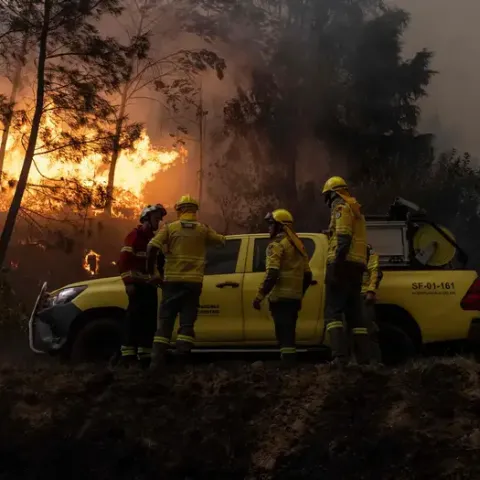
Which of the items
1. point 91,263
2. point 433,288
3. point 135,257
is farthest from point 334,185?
point 91,263

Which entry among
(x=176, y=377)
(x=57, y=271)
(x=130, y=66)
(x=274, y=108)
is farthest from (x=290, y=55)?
(x=176, y=377)

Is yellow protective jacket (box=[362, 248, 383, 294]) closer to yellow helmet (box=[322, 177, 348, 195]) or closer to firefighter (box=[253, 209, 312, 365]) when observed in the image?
firefighter (box=[253, 209, 312, 365])

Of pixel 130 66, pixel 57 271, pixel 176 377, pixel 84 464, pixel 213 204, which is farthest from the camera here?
pixel 213 204

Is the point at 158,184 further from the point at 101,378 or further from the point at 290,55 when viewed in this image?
the point at 101,378

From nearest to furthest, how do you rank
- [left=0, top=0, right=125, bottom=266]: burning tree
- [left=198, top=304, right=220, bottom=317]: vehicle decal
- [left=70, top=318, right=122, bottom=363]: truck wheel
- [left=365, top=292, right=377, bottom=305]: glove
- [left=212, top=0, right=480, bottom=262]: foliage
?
[left=365, top=292, right=377, bottom=305]: glove → [left=198, top=304, right=220, bottom=317]: vehicle decal → [left=70, top=318, right=122, bottom=363]: truck wheel → [left=0, top=0, right=125, bottom=266]: burning tree → [left=212, top=0, right=480, bottom=262]: foliage

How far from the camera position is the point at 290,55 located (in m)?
31.3

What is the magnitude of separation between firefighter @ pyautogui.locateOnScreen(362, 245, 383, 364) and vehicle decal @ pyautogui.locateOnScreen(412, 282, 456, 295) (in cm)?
43

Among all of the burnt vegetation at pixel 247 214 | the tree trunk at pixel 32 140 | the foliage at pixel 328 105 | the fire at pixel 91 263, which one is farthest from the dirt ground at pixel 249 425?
the foliage at pixel 328 105

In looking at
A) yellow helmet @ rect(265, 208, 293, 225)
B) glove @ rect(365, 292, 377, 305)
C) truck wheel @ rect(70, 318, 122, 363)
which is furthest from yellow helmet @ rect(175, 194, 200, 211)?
glove @ rect(365, 292, 377, 305)

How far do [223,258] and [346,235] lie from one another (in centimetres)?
177

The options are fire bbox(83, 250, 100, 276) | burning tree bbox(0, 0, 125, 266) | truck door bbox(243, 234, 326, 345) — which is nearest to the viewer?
truck door bbox(243, 234, 326, 345)

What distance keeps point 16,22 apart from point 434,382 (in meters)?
11.7

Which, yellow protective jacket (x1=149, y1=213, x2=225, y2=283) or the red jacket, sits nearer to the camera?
yellow protective jacket (x1=149, y1=213, x2=225, y2=283)

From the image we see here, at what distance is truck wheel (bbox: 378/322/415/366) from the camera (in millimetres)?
6973
